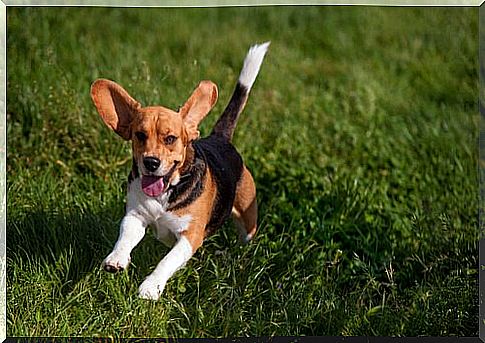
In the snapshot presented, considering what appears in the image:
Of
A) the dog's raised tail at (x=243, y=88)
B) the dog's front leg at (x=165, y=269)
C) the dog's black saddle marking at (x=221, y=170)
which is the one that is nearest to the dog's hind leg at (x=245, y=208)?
the dog's black saddle marking at (x=221, y=170)

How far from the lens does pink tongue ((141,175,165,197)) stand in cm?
374

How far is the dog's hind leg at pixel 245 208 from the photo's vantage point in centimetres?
433

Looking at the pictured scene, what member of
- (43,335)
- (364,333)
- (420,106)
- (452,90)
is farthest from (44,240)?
(452,90)

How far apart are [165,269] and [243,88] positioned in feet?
3.09

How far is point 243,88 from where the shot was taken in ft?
14.1

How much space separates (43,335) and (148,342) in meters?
0.42

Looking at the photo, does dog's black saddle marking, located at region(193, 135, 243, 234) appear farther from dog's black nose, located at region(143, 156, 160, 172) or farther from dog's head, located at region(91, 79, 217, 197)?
dog's black nose, located at region(143, 156, 160, 172)

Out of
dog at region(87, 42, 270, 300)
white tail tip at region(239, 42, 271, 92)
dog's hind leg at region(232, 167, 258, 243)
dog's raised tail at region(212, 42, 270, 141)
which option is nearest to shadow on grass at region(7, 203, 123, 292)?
dog at region(87, 42, 270, 300)

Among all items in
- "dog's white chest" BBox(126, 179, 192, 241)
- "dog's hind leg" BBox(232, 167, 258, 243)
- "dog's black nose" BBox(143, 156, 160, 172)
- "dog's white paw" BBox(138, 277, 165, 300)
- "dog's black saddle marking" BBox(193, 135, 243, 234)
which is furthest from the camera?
"dog's hind leg" BBox(232, 167, 258, 243)

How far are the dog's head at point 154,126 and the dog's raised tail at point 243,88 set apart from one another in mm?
430

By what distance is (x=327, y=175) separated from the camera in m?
5.39

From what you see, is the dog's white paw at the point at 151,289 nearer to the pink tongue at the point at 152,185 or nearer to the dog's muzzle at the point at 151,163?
the pink tongue at the point at 152,185

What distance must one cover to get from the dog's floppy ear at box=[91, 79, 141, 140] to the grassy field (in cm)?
69

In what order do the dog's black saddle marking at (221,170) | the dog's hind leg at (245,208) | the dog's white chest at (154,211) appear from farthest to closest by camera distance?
the dog's hind leg at (245,208)
the dog's black saddle marking at (221,170)
the dog's white chest at (154,211)
